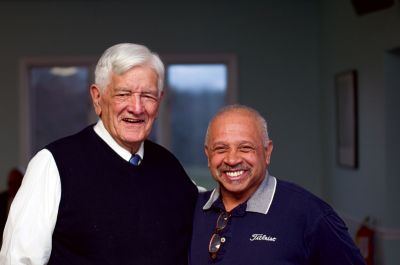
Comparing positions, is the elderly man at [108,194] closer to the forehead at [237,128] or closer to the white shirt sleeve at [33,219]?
the white shirt sleeve at [33,219]

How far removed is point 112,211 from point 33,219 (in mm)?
249

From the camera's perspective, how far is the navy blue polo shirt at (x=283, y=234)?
1.88 m

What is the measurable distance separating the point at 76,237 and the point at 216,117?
54 cm

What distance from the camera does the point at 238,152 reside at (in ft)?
6.43

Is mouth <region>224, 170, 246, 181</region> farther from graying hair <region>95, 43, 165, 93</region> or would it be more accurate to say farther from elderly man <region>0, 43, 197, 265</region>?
graying hair <region>95, 43, 165, 93</region>

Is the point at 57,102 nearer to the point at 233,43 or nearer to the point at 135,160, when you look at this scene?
the point at 233,43

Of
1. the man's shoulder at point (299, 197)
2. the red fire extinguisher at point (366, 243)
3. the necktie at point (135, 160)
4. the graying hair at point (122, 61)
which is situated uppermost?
the graying hair at point (122, 61)

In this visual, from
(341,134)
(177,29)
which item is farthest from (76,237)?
(177,29)

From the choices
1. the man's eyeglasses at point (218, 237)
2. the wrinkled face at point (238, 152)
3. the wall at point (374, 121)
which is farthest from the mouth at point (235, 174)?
the wall at point (374, 121)

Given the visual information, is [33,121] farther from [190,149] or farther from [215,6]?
[215,6]

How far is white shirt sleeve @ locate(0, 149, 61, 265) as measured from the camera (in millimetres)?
1865

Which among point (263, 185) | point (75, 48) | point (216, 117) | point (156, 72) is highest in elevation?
point (75, 48)

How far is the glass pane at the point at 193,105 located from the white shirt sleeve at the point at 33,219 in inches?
180

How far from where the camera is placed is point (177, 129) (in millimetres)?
6656
